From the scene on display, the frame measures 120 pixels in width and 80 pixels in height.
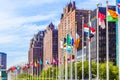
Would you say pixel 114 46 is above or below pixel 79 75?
above

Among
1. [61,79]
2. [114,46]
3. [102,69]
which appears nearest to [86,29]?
[102,69]

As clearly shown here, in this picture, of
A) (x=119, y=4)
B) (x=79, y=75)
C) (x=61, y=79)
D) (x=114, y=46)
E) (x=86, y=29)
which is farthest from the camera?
(x=114, y=46)

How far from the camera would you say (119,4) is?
55.6 m

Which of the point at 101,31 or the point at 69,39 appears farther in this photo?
the point at 101,31

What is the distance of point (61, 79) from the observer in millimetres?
141875

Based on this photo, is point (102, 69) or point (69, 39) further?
point (102, 69)

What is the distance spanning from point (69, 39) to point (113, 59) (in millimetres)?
111037

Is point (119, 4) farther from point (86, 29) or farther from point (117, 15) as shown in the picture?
point (86, 29)

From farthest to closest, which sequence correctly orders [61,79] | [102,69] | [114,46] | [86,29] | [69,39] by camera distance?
[114,46], [61,79], [102,69], [69,39], [86,29]

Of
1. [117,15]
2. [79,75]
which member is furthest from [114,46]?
[117,15]

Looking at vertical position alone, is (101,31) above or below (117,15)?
above

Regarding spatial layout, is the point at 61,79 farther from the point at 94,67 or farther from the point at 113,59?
the point at 113,59

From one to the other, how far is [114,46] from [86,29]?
4811 inches

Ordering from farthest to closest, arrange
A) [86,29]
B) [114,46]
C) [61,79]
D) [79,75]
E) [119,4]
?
[114,46]
[79,75]
[61,79]
[86,29]
[119,4]
